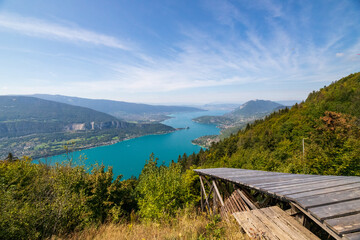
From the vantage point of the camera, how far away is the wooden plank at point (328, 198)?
2477mm

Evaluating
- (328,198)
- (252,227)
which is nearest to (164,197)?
(252,227)

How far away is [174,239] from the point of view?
345cm

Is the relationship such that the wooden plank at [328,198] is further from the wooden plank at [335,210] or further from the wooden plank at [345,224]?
the wooden plank at [345,224]

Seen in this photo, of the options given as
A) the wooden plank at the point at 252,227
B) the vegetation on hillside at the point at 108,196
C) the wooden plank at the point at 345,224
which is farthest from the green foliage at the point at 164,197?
the wooden plank at the point at 345,224

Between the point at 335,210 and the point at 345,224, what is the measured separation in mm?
316

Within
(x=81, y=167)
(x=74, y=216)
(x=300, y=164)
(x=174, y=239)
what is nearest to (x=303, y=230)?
(x=174, y=239)

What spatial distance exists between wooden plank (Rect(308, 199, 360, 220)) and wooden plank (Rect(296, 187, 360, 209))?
8cm

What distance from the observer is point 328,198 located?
266 cm

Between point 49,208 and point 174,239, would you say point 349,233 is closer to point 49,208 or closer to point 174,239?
point 174,239

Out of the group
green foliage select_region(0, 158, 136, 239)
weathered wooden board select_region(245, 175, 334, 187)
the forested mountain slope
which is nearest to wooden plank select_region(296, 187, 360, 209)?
weathered wooden board select_region(245, 175, 334, 187)

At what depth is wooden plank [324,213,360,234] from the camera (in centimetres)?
189

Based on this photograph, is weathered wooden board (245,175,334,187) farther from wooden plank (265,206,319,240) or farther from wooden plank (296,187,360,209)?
wooden plank (296,187,360,209)

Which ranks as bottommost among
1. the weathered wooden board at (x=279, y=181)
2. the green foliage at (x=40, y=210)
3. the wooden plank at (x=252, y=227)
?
the green foliage at (x=40, y=210)

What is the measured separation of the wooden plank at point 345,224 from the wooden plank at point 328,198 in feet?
1.12
